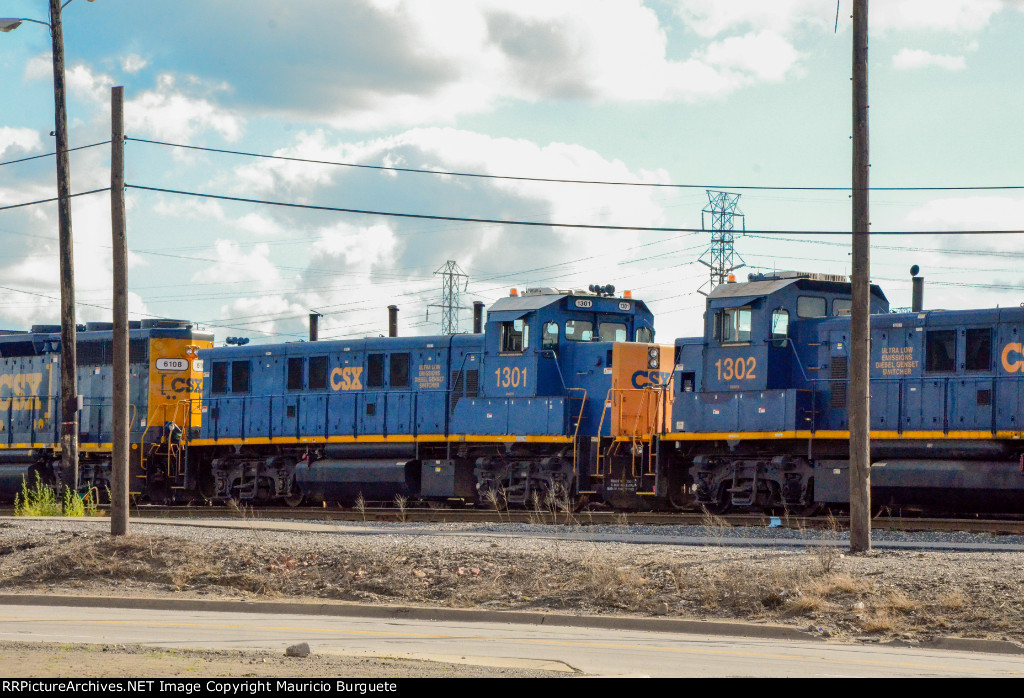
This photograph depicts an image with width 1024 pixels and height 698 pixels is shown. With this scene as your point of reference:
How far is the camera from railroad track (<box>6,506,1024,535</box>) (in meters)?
19.4

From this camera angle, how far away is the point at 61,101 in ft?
81.1

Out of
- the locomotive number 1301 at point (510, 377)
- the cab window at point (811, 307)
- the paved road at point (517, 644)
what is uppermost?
the cab window at point (811, 307)

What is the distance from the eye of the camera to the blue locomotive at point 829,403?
2069cm

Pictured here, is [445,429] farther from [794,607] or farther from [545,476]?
[794,607]

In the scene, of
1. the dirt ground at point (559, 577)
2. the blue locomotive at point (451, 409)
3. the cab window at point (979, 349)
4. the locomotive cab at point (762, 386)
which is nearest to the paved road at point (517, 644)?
the dirt ground at point (559, 577)

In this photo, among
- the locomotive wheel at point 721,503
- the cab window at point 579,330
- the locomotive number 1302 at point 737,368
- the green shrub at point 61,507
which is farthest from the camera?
the cab window at point 579,330

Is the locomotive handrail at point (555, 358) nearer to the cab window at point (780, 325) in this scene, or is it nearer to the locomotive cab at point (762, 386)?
the locomotive cab at point (762, 386)

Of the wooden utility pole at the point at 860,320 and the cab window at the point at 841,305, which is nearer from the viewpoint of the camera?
the wooden utility pole at the point at 860,320

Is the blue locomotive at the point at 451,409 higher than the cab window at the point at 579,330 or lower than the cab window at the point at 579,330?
lower

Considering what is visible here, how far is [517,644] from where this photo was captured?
36.6ft

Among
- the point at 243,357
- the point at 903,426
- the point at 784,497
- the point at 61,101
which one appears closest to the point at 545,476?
the point at 784,497

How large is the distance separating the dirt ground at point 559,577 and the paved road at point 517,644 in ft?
2.85

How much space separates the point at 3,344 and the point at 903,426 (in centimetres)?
2334

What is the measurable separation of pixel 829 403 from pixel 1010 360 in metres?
3.16
